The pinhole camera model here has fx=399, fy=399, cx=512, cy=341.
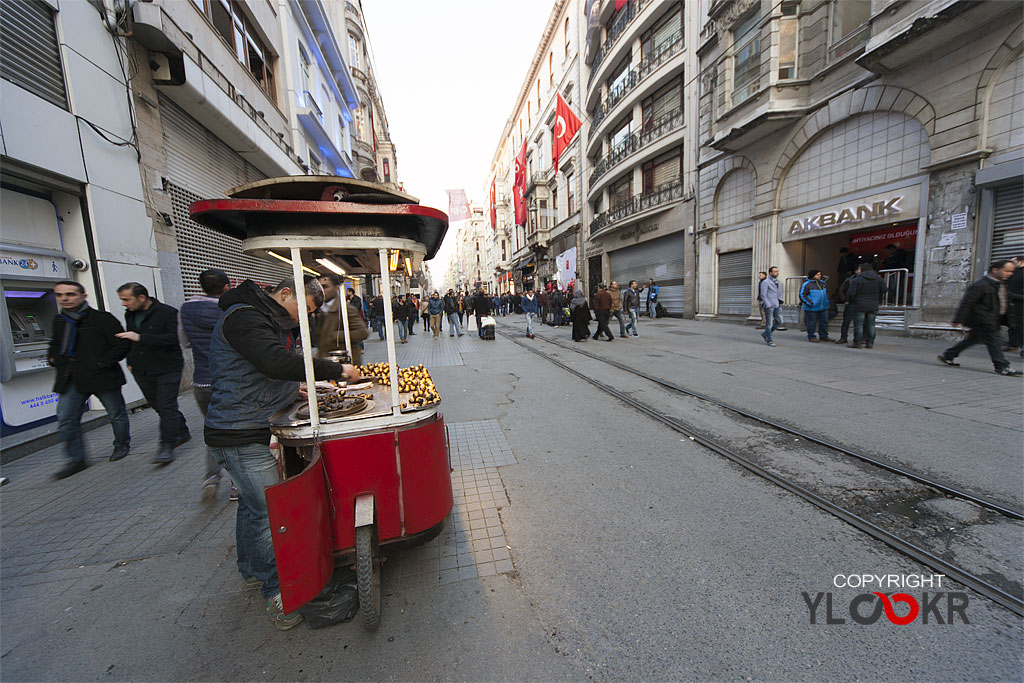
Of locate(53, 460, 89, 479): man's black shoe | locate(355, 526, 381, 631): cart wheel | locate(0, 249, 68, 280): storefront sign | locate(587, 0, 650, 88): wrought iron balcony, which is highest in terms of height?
locate(587, 0, 650, 88): wrought iron balcony

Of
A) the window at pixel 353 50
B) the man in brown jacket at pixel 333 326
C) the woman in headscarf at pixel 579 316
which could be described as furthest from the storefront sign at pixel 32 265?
the window at pixel 353 50

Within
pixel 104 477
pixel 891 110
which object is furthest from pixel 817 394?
pixel 891 110

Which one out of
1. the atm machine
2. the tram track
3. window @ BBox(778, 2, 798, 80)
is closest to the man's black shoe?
the atm machine

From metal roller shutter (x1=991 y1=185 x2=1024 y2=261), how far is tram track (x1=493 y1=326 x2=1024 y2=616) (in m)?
8.67

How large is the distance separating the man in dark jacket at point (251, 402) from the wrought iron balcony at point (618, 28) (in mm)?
24644

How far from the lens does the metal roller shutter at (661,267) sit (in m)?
19.5

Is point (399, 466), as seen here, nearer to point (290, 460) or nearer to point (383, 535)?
point (383, 535)

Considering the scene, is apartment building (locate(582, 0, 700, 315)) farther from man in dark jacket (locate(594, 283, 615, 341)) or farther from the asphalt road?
the asphalt road

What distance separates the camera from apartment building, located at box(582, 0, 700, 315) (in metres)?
18.1

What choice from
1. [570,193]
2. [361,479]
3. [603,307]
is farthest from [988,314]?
[570,193]

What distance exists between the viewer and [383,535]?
7.56 feet

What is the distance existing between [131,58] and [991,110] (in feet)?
55.0

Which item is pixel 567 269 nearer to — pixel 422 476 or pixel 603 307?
pixel 603 307

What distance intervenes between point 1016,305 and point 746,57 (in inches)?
443
